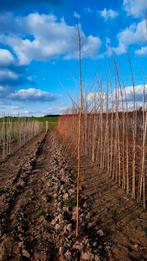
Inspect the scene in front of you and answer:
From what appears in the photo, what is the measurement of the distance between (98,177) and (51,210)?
2237 millimetres

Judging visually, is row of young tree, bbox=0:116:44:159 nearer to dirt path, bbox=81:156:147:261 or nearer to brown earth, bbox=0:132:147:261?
brown earth, bbox=0:132:147:261

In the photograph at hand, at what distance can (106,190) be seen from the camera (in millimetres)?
5598

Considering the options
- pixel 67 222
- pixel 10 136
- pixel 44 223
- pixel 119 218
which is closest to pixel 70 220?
pixel 67 222

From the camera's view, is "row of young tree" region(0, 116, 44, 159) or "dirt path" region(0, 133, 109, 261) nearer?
"dirt path" region(0, 133, 109, 261)

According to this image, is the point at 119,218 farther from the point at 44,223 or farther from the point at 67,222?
the point at 44,223

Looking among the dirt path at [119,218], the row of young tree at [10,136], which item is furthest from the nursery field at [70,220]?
the row of young tree at [10,136]

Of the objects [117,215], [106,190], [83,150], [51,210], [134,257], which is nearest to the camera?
[134,257]

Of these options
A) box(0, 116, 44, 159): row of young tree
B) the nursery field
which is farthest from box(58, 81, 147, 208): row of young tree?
box(0, 116, 44, 159): row of young tree

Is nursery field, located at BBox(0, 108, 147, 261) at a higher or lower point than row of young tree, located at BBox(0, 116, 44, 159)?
lower

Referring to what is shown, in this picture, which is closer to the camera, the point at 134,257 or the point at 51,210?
the point at 134,257

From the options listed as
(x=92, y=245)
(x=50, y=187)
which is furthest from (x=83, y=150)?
(x=92, y=245)

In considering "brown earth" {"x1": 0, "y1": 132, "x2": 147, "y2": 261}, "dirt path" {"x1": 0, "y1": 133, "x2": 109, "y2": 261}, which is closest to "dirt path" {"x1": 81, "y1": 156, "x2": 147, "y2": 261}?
"brown earth" {"x1": 0, "y1": 132, "x2": 147, "y2": 261}

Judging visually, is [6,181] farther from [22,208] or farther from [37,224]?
[37,224]

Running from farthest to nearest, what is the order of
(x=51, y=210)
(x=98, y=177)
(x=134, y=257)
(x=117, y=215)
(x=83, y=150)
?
(x=83, y=150) → (x=98, y=177) → (x=51, y=210) → (x=117, y=215) → (x=134, y=257)
